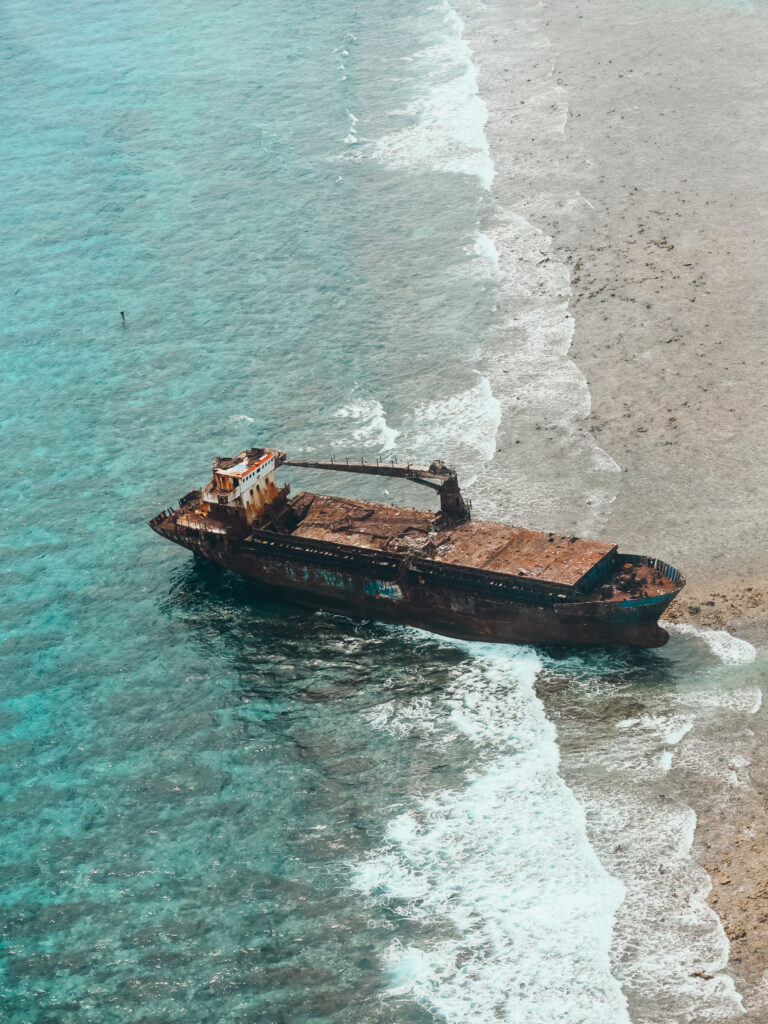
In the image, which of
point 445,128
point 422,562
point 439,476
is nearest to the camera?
point 422,562

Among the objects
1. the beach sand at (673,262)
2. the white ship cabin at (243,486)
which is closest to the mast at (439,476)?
the white ship cabin at (243,486)

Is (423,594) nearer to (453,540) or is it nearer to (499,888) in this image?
(453,540)

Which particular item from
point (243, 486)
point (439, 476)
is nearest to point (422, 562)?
point (439, 476)

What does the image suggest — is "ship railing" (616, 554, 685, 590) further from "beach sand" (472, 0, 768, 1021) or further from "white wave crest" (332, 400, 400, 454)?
"white wave crest" (332, 400, 400, 454)

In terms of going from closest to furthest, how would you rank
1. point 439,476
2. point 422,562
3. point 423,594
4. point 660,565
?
point 660,565 → point 422,562 → point 423,594 → point 439,476

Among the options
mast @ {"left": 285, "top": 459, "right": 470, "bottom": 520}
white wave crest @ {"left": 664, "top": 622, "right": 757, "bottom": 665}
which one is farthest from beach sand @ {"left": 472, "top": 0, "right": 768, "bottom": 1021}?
mast @ {"left": 285, "top": 459, "right": 470, "bottom": 520}

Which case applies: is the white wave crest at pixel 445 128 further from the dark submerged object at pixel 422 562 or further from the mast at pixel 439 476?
the dark submerged object at pixel 422 562

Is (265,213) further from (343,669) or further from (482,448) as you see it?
(343,669)
